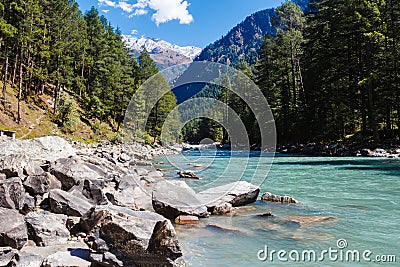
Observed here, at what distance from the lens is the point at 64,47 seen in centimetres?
3878

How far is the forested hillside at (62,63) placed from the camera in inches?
1204

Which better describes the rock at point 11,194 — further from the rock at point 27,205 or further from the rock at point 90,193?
the rock at point 90,193

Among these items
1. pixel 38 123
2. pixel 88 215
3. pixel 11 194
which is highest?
pixel 38 123

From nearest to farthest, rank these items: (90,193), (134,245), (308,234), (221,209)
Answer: (134,245) → (308,234) → (90,193) → (221,209)

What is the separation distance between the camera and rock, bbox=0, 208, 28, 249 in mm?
5215

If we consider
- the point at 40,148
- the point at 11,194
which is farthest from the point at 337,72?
the point at 11,194

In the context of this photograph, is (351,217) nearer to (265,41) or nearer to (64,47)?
(64,47)

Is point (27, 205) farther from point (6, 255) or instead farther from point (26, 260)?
point (26, 260)

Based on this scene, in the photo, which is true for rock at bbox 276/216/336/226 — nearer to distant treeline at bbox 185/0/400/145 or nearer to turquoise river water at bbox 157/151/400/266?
turquoise river water at bbox 157/151/400/266

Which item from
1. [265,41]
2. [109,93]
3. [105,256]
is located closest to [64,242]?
[105,256]
